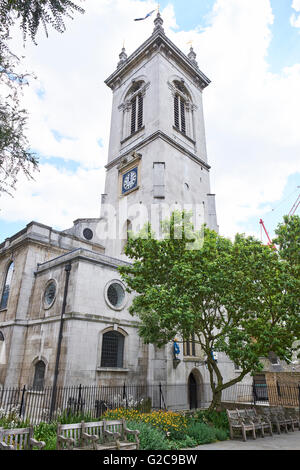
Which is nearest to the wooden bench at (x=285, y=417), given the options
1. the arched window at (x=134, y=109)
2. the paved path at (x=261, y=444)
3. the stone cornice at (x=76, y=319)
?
the paved path at (x=261, y=444)

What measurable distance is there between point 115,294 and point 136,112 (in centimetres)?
2096

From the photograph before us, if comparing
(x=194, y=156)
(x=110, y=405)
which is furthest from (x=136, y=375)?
(x=194, y=156)

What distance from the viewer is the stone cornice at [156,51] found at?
1289 inches

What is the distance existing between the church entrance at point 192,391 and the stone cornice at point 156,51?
3175 centimetres

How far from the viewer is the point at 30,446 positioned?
25.2 ft

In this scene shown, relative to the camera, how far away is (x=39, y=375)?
18.9m

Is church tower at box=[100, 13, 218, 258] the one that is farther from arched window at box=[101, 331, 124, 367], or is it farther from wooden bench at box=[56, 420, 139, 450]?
wooden bench at box=[56, 420, 139, 450]

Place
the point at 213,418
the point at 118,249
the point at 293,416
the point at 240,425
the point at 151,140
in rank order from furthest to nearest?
the point at 151,140, the point at 118,249, the point at 293,416, the point at 213,418, the point at 240,425

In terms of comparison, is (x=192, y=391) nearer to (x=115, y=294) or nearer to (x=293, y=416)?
(x=293, y=416)

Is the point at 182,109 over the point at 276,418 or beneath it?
over

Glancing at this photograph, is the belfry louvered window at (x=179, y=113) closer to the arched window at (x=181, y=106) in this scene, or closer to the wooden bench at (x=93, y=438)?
the arched window at (x=181, y=106)

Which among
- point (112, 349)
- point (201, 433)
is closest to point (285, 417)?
point (201, 433)
